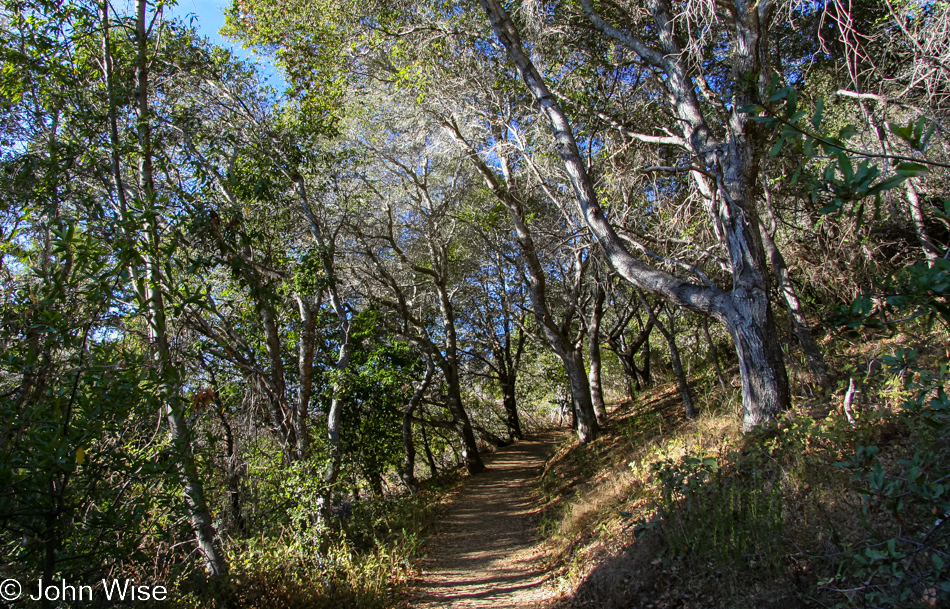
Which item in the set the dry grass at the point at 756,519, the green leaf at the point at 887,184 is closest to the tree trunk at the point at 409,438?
the dry grass at the point at 756,519

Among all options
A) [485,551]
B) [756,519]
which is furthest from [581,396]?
[756,519]

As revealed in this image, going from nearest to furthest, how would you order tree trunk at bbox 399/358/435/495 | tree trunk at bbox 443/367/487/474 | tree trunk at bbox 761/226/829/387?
tree trunk at bbox 761/226/829/387, tree trunk at bbox 399/358/435/495, tree trunk at bbox 443/367/487/474

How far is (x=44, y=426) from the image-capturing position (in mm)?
2953

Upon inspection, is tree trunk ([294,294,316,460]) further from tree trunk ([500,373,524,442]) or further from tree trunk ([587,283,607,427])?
tree trunk ([500,373,524,442])

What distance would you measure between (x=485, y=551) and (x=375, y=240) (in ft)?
26.0

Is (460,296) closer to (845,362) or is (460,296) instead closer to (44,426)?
(845,362)

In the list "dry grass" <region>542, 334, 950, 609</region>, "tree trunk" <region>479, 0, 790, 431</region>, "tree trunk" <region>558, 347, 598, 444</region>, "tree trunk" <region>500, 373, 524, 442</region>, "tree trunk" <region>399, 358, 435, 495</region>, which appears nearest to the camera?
"dry grass" <region>542, 334, 950, 609</region>

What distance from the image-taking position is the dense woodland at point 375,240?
10.1ft

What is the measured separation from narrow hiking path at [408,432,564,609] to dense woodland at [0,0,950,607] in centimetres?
71

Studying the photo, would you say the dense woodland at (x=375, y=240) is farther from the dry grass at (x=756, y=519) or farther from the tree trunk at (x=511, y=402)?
the tree trunk at (x=511, y=402)

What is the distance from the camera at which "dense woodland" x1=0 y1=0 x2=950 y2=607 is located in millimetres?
3086

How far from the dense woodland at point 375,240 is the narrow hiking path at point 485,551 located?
2.34 feet

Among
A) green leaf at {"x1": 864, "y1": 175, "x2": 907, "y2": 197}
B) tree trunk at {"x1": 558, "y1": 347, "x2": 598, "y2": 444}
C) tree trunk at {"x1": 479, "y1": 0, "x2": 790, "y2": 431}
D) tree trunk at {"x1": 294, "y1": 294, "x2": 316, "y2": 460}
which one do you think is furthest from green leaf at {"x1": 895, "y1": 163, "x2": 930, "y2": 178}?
tree trunk at {"x1": 558, "y1": 347, "x2": 598, "y2": 444}

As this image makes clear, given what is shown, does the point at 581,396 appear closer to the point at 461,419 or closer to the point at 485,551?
the point at 461,419
